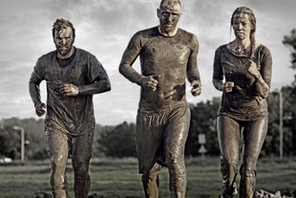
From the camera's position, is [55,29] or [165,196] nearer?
[55,29]

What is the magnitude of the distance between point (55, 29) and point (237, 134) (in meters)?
2.81

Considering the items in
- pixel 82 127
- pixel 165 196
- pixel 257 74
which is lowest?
pixel 165 196

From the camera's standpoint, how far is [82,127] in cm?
1048

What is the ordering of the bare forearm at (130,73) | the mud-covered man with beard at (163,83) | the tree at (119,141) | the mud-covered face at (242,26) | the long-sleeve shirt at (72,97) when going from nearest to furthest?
the bare forearm at (130,73) → the mud-covered man with beard at (163,83) → the long-sleeve shirt at (72,97) → the mud-covered face at (242,26) → the tree at (119,141)

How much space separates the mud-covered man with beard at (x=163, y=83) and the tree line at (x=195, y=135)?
24.5m

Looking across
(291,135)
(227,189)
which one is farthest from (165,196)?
(291,135)

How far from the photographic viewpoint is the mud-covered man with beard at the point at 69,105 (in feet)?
33.7

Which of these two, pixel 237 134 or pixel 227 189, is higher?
pixel 237 134

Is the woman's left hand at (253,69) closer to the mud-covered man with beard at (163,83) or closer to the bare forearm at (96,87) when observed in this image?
the mud-covered man with beard at (163,83)

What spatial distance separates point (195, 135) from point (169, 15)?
41.8m

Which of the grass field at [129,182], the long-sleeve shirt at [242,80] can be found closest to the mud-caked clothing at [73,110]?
the long-sleeve shirt at [242,80]

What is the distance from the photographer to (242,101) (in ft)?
35.3

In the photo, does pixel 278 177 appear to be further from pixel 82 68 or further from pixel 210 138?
pixel 210 138

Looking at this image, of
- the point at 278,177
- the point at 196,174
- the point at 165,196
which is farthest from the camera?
the point at 196,174
